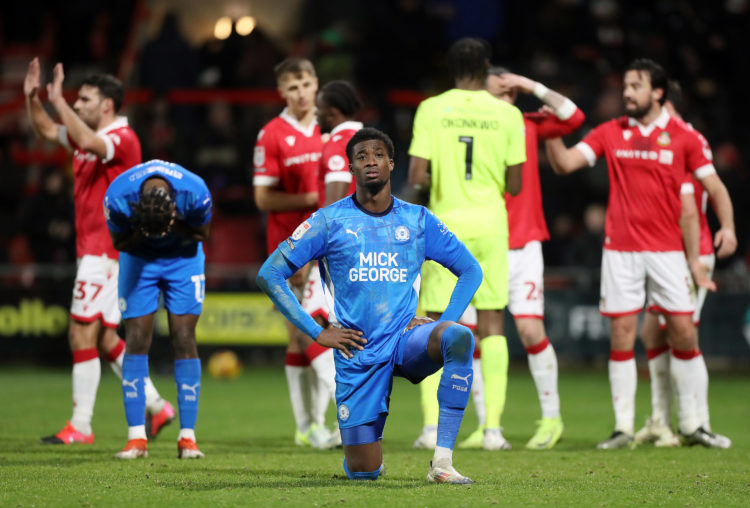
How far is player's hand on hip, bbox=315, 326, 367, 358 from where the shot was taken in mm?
6086

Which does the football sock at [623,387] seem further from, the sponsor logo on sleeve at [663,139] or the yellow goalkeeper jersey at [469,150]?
the sponsor logo on sleeve at [663,139]

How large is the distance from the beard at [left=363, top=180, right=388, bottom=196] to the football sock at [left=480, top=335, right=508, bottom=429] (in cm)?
228

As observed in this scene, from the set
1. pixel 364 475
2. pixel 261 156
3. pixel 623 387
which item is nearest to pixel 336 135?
pixel 261 156

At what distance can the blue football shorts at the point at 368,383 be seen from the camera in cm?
623

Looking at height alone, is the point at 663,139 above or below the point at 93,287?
above

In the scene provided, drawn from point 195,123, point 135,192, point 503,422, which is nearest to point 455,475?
point 135,192

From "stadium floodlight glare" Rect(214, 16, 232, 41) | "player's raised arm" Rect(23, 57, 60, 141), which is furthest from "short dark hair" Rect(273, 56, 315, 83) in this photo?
"stadium floodlight glare" Rect(214, 16, 232, 41)

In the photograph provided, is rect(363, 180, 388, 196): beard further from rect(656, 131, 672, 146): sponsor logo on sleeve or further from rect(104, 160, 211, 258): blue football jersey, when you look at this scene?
rect(656, 131, 672, 146): sponsor logo on sleeve

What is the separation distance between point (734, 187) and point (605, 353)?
3.01 m

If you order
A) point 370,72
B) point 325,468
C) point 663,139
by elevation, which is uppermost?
point 370,72

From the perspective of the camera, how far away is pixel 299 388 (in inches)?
348

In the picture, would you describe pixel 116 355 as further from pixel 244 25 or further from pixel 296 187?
pixel 244 25

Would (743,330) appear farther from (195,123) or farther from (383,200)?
(383,200)

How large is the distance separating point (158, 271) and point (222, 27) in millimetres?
12807
